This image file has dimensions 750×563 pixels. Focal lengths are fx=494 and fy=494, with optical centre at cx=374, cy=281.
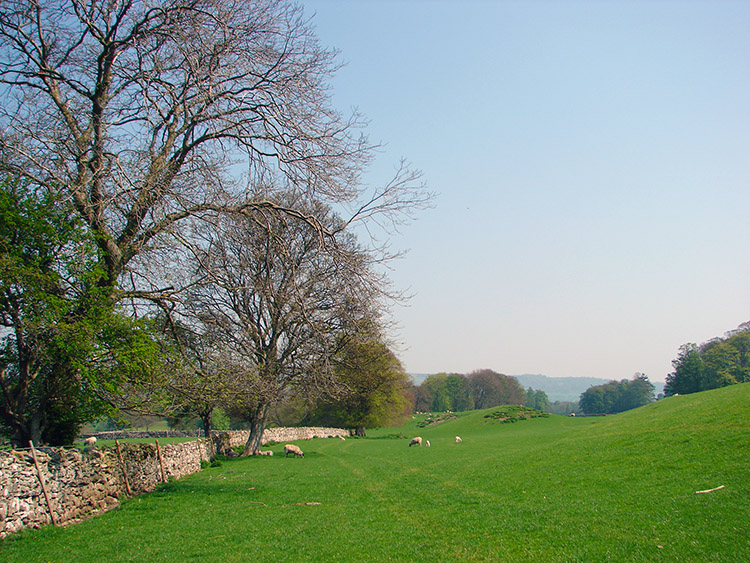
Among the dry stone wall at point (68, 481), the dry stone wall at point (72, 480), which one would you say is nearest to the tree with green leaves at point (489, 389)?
the dry stone wall at point (72, 480)

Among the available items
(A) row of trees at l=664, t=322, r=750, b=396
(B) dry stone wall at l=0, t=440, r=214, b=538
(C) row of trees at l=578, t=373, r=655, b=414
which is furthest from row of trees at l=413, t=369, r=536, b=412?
(B) dry stone wall at l=0, t=440, r=214, b=538

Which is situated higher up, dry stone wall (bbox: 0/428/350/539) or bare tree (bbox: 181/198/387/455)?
bare tree (bbox: 181/198/387/455)

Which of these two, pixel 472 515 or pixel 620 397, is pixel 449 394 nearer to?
pixel 620 397

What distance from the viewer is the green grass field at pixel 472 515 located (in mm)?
8031

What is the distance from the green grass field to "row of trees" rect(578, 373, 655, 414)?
133 meters

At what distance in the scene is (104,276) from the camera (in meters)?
10.7

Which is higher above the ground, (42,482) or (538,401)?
(42,482)

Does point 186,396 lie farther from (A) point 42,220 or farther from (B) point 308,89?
(B) point 308,89

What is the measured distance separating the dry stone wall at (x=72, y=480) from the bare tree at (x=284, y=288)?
3490mm

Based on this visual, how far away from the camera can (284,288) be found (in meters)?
13.2

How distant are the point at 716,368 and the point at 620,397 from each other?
66.5 meters

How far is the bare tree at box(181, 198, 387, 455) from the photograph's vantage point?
11695 mm

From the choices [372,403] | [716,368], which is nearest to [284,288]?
[372,403]

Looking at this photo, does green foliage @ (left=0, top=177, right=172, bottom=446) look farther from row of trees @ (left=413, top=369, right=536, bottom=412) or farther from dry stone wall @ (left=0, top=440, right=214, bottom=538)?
row of trees @ (left=413, top=369, right=536, bottom=412)
